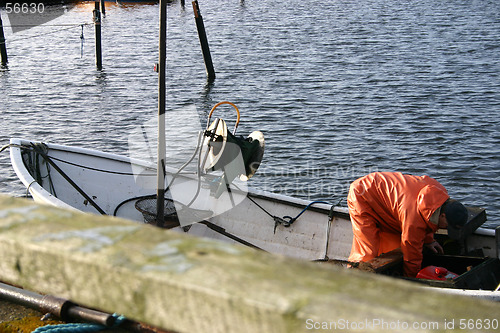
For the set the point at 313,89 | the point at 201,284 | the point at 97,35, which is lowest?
the point at 313,89

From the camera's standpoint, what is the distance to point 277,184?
1186 cm

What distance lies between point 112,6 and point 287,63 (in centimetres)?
1937

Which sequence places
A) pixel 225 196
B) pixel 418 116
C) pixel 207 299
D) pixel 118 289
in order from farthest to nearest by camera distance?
pixel 418 116
pixel 225 196
pixel 118 289
pixel 207 299

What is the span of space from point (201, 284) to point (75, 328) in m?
1.94

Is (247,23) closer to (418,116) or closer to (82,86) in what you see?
(82,86)

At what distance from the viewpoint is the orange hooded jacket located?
19.5 ft

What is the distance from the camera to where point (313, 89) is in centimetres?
1755

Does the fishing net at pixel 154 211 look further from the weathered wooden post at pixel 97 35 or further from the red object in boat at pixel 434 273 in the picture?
the weathered wooden post at pixel 97 35

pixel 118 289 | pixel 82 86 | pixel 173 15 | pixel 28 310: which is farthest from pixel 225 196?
pixel 173 15

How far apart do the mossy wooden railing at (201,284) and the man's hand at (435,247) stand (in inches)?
204

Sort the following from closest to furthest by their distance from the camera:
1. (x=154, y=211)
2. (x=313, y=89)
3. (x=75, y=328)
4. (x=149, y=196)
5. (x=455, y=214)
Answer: (x=75, y=328), (x=455, y=214), (x=154, y=211), (x=149, y=196), (x=313, y=89)

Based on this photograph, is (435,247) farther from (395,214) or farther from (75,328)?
(75,328)

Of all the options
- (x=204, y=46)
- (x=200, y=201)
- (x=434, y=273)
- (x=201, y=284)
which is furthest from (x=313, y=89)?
(x=201, y=284)

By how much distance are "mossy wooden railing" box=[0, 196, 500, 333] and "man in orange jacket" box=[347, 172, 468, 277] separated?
4567mm
